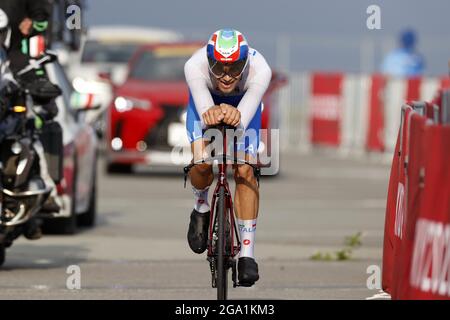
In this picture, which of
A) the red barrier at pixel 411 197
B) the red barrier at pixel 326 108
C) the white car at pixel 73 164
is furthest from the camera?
the red barrier at pixel 326 108

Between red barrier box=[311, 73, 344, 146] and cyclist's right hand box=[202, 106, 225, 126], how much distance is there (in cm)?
2331

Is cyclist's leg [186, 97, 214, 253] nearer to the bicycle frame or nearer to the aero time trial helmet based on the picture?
the bicycle frame

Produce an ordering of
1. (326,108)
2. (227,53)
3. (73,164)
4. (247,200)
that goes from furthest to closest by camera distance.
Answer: (326,108) → (73,164) → (247,200) → (227,53)

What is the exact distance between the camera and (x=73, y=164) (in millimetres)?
16234

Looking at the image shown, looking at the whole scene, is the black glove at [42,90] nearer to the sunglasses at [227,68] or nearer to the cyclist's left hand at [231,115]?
the sunglasses at [227,68]

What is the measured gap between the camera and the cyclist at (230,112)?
1011 cm

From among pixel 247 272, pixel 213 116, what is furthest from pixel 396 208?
pixel 213 116

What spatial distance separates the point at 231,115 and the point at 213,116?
4.2 inches

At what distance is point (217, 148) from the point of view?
1020 cm

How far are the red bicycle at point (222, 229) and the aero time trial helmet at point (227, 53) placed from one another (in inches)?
15.8

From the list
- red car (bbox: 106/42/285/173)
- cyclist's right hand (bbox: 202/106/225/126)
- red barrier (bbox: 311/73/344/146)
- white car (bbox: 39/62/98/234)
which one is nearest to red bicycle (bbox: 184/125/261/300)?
cyclist's right hand (bbox: 202/106/225/126)

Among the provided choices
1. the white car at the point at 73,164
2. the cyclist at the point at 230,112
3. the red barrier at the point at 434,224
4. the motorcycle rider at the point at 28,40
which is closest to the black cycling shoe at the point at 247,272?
the cyclist at the point at 230,112

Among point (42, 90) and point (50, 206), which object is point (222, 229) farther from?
point (50, 206)

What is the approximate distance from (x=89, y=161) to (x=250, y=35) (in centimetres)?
2945
